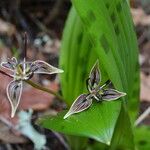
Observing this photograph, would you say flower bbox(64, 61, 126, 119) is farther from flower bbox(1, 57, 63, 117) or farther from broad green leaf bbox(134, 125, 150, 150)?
broad green leaf bbox(134, 125, 150, 150)

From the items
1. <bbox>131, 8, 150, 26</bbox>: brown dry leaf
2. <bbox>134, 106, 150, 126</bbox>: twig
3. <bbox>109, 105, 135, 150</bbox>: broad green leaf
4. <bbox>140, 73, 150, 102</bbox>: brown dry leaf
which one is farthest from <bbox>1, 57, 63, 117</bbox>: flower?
<bbox>131, 8, 150, 26</bbox>: brown dry leaf

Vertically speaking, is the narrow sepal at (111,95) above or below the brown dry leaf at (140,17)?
below

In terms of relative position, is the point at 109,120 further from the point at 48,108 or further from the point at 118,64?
the point at 48,108

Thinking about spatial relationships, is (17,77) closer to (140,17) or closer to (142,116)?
(142,116)

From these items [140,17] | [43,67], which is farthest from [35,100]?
[140,17]

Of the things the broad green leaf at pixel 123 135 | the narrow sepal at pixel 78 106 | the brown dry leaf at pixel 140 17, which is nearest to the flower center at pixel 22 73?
the narrow sepal at pixel 78 106

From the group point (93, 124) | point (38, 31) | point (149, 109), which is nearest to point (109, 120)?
point (93, 124)

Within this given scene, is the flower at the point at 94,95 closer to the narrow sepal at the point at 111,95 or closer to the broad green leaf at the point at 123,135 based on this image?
the narrow sepal at the point at 111,95
